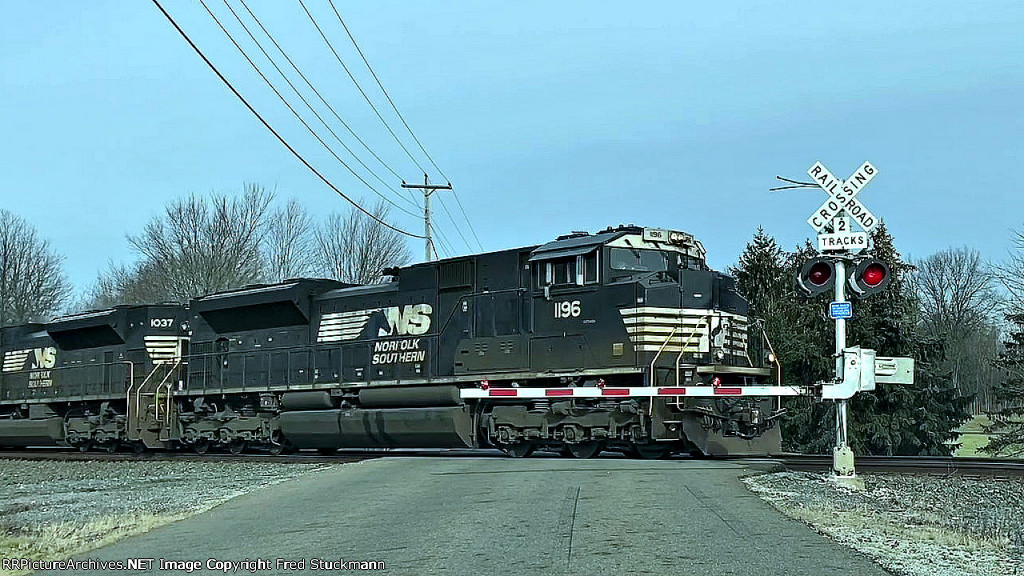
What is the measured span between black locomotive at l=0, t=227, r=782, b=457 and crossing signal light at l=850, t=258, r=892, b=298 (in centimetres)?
355

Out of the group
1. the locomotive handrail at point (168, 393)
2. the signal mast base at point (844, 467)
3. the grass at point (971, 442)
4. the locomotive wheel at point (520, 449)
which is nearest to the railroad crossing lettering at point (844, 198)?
the signal mast base at point (844, 467)

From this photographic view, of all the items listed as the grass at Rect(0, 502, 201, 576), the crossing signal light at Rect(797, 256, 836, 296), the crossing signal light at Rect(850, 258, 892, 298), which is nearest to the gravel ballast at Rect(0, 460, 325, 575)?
the grass at Rect(0, 502, 201, 576)

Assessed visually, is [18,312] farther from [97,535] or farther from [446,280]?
[97,535]

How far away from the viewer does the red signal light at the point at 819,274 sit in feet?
43.6

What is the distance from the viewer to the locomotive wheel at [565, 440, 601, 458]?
706 inches

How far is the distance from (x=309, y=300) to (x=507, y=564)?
54.4 feet

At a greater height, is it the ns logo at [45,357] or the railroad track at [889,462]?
the ns logo at [45,357]

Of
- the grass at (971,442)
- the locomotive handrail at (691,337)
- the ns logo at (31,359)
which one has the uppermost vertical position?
the locomotive handrail at (691,337)

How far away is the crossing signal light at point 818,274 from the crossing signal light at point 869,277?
0.28 meters

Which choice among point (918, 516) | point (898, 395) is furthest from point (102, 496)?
point (898, 395)

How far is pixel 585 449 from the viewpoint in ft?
59.2

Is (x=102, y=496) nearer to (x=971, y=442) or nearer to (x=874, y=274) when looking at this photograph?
(x=874, y=274)

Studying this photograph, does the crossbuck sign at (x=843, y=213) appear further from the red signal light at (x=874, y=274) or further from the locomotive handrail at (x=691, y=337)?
the locomotive handrail at (x=691, y=337)

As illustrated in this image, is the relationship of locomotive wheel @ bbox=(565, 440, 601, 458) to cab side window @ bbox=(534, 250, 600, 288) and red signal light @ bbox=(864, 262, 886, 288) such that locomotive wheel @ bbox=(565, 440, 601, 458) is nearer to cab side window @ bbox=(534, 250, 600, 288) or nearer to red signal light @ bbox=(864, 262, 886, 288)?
cab side window @ bbox=(534, 250, 600, 288)
